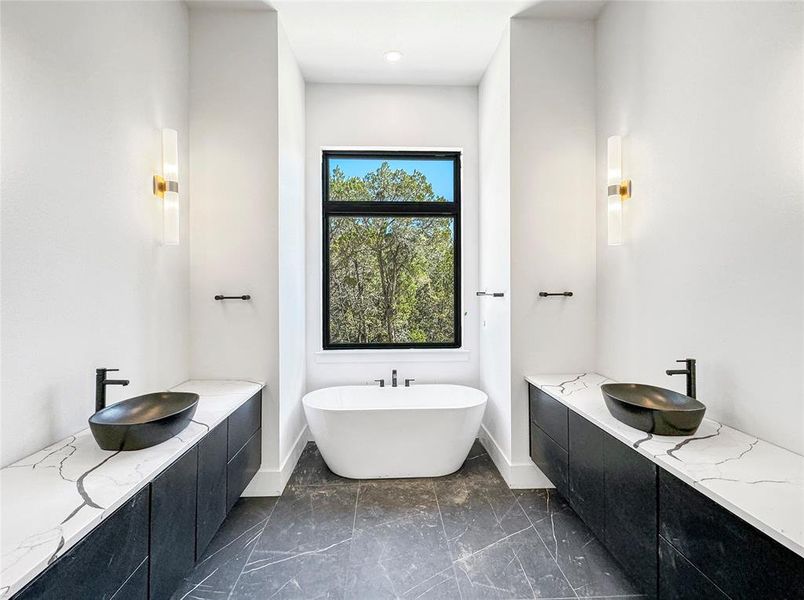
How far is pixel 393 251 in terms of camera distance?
3.45 m

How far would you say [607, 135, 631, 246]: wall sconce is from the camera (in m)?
2.13

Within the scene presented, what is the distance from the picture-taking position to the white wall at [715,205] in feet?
4.43

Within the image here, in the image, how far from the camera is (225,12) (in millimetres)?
2391

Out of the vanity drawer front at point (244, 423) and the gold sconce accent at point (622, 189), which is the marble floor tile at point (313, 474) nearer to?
the vanity drawer front at point (244, 423)

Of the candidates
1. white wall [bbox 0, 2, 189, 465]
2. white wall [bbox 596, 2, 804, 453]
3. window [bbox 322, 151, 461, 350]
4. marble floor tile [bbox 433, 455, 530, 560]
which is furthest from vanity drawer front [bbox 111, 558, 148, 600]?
window [bbox 322, 151, 461, 350]

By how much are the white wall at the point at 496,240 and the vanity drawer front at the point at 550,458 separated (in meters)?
0.18

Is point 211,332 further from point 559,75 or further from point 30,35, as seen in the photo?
point 559,75

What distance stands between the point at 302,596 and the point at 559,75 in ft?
10.1

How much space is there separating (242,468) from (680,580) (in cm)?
187

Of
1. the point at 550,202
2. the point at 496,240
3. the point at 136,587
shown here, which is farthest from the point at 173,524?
the point at 550,202

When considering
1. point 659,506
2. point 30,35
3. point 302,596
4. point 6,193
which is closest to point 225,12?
point 30,35

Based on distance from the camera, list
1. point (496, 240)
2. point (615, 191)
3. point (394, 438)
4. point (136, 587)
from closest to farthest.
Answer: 1. point (136, 587)
2. point (615, 191)
3. point (394, 438)
4. point (496, 240)

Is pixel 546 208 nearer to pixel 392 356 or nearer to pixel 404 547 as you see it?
pixel 392 356

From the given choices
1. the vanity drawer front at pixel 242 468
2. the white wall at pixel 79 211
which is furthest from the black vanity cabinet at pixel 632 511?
the white wall at pixel 79 211
